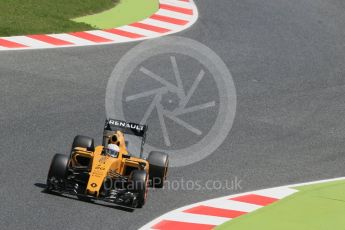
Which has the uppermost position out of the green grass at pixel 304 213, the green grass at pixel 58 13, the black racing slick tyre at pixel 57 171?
the green grass at pixel 58 13

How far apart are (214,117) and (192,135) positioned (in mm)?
1312

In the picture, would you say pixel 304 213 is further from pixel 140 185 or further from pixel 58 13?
pixel 58 13

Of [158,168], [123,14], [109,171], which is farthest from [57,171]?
[123,14]

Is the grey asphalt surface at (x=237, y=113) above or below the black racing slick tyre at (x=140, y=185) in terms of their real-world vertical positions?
above

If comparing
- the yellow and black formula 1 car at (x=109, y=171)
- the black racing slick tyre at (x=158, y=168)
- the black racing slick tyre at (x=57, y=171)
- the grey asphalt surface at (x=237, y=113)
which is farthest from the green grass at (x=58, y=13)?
the black racing slick tyre at (x=57, y=171)

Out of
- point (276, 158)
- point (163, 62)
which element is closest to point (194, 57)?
point (163, 62)

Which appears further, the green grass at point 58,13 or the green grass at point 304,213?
the green grass at point 58,13

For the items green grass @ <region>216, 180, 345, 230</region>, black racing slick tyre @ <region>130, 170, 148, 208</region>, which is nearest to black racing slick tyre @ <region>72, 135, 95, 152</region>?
black racing slick tyre @ <region>130, 170, 148, 208</region>

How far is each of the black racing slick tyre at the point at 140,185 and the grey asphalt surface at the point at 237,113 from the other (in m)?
0.17

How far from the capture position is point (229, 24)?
26812 mm

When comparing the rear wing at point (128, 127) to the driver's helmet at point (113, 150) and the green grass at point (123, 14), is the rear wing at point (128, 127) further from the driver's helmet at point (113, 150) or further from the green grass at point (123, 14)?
the green grass at point (123, 14)

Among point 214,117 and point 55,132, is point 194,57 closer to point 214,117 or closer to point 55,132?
point 214,117

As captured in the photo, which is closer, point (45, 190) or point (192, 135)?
point (45, 190)

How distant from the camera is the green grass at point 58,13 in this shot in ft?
78.7
